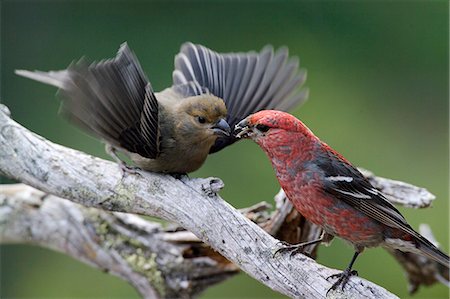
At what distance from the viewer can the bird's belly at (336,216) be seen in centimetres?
372

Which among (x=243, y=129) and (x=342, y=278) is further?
(x=243, y=129)

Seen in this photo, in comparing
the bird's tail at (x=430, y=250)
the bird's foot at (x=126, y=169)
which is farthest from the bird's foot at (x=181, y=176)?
the bird's tail at (x=430, y=250)

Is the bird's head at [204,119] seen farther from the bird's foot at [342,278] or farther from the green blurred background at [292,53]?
the green blurred background at [292,53]

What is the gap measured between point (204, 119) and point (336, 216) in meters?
0.86

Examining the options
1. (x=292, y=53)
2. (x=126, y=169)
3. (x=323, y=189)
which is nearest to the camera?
(x=323, y=189)

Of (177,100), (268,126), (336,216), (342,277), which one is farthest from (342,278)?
(177,100)

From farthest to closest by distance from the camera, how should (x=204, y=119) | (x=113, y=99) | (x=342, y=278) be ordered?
(x=204, y=119), (x=113, y=99), (x=342, y=278)

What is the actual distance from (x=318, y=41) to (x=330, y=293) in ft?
13.0

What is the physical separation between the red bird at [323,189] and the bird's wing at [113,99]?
0.47 meters

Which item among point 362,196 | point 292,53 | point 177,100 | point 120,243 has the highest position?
point 292,53

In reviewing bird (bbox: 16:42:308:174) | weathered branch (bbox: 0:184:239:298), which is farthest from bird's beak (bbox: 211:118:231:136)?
weathered branch (bbox: 0:184:239:298)

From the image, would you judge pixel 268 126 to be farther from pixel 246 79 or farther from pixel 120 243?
pixel 120 243

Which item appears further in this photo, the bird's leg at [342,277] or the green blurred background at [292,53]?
the green blurred background at [292,53]

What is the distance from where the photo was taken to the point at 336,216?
3729mm
